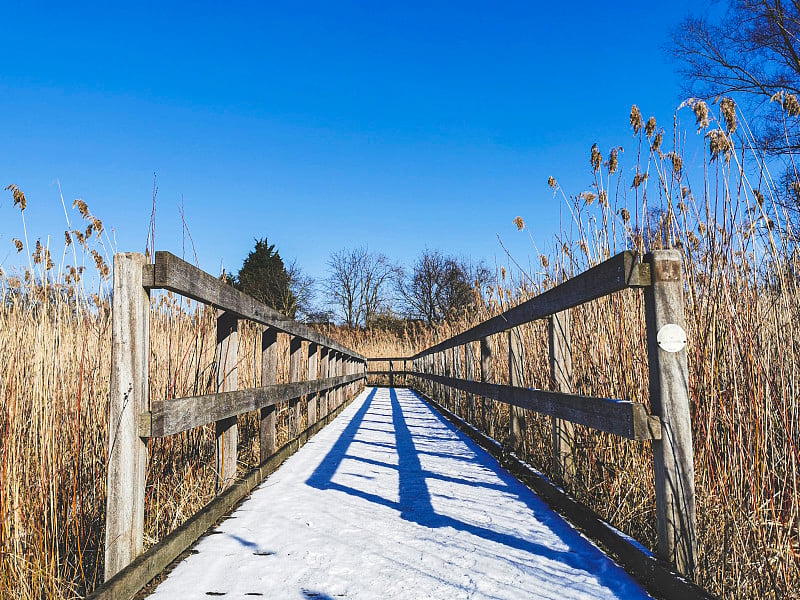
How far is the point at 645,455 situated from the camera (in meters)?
2.41

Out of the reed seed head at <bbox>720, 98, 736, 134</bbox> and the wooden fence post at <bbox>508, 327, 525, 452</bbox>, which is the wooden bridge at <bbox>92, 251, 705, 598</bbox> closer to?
the wooden fence post at <bbox>508, 327, 525, 452</bbox>

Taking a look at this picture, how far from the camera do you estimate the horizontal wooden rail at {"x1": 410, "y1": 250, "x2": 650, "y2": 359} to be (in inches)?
76.7

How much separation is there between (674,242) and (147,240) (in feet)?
7.49

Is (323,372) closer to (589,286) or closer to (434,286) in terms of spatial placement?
(589,286)

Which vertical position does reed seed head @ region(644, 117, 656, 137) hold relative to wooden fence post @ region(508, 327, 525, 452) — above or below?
above

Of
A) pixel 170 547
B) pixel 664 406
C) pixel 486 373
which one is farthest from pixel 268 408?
pixel 664 406

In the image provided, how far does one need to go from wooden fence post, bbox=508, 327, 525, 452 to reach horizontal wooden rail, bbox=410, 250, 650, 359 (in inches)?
11.8

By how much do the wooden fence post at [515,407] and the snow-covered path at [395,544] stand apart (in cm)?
35

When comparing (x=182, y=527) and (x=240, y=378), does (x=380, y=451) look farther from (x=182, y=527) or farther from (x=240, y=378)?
(x=182, y=527)

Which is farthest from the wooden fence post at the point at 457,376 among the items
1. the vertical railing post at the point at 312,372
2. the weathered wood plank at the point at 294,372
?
the weathered wood plank at the point at 294,372

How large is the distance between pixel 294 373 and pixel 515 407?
6.31 ft

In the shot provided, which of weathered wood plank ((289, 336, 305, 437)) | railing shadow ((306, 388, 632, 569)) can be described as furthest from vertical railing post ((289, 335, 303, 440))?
railing shadow ((306, 388, 632, 569))

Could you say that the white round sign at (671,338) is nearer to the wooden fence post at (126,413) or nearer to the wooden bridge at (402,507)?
the wooden bridge at (402,507)

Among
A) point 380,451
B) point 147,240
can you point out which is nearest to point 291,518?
point 147,240
